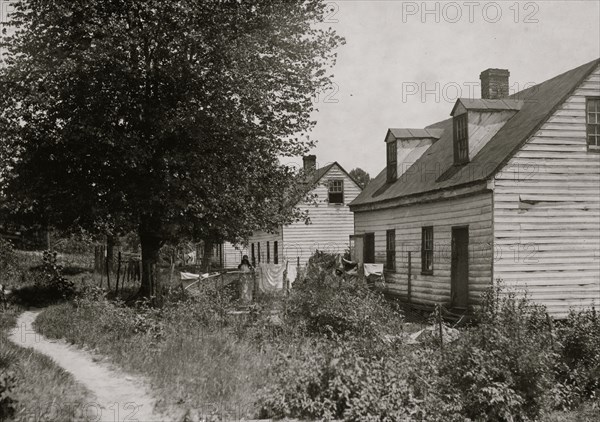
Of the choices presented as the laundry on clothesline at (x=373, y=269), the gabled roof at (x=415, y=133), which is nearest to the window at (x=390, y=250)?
the laundry on clothesline at (x=373, y=269)

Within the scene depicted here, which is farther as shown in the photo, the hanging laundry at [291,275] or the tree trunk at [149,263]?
the hanging laundry at [291,275]

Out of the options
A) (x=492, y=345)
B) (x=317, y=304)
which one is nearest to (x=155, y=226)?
(x=317, y=304)

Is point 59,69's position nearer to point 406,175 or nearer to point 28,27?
point 28,27

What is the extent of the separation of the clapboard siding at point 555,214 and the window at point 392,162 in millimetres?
9015

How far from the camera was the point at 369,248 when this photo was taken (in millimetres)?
24922

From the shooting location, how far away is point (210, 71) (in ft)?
57.9

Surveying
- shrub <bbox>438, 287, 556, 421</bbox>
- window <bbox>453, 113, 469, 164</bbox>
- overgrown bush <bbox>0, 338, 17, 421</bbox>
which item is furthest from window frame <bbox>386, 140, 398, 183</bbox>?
overgrown bush <bbox>0, 338, 17, 421</bbox>

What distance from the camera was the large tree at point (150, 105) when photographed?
16.9 m

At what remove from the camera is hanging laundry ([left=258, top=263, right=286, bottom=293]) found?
845 inches

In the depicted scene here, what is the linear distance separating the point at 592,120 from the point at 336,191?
22906mm

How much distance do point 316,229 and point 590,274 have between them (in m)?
22.4

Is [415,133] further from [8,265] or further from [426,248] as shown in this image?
[8,265]

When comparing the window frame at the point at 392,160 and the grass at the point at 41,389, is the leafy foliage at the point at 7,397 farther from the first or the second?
the window frame at the point at 392,160

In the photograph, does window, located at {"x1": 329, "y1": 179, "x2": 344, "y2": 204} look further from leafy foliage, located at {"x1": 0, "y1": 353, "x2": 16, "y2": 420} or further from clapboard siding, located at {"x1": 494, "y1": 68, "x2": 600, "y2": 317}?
leafy foliage, located at {"x1": 0, "y1": 353, "x2": 16, "y2": 420}
